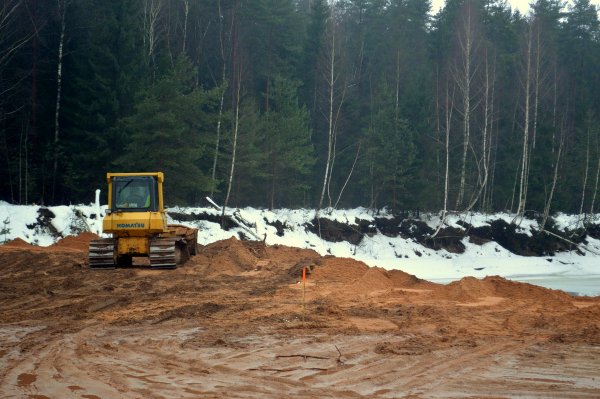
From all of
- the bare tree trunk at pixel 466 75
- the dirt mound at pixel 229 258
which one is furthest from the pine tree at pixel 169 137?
the bare tree trunk at pixel 466 75

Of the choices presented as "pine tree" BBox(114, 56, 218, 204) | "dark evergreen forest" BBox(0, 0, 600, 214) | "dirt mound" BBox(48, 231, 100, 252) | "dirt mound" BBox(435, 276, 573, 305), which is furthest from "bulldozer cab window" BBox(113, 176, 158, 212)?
"dark evergreen forest" BBox(0, 0, 600, 214)

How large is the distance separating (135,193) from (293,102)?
20875 mm

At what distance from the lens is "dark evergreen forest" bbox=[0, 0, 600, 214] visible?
93.0ft

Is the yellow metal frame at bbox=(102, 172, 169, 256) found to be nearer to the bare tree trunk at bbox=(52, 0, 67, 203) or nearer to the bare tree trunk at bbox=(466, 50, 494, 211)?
the bare tree trunk at bbox=(52, 0, 67, 203)

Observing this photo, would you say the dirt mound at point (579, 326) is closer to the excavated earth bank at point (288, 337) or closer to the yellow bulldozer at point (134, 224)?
the excavated earth bank at point (288, 337)

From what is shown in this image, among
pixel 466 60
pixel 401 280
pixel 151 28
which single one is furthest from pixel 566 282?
pixel 151 28

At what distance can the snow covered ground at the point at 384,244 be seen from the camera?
24.9 m

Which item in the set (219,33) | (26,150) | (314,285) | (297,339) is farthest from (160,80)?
(297,339)

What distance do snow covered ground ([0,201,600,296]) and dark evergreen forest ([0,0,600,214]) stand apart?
5.86 feet

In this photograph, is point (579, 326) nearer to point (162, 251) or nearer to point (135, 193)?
point (162, 251)

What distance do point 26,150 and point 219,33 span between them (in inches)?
548

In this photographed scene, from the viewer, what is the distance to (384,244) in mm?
33594

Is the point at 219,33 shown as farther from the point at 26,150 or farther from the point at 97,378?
the point at 97,378

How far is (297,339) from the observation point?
9594 mm
